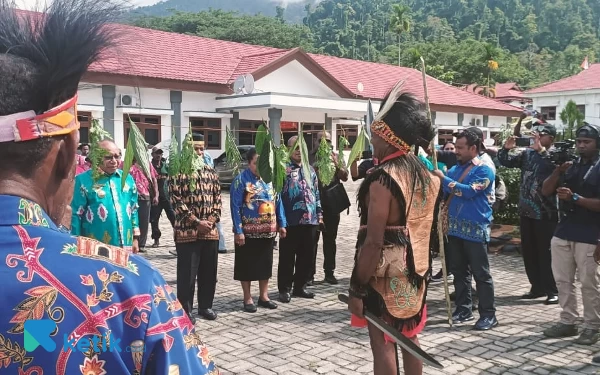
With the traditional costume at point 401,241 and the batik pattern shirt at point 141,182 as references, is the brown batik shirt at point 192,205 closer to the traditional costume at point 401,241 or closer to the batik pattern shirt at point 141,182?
the traditional costume at point 401,241

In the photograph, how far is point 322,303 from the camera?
6.33m

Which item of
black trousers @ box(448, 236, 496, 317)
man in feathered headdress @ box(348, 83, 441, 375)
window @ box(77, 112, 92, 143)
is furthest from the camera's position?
black trousers @ box(448, 236, 496, 317)

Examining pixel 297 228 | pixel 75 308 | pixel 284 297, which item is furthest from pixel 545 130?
pixel 75 308

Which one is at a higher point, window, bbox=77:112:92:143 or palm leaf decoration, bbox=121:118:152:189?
window, bbox=77:112:92:143

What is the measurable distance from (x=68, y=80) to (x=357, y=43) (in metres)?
90.1

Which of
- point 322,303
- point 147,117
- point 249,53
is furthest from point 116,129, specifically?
point 322,303

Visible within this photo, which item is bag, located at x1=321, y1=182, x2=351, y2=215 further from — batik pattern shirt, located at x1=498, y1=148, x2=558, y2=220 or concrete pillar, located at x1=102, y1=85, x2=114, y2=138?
concrete pillar, located at x1=102, y1=85, x2=114, y2=138

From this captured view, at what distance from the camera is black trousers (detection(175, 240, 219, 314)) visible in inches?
219

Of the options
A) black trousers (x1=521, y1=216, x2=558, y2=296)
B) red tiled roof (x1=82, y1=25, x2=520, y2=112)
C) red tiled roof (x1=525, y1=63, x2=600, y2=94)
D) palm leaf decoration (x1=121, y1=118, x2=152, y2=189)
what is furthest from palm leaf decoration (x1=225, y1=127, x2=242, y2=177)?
red tiled roof (x1=525, y1=63, x2=600, y2=94)

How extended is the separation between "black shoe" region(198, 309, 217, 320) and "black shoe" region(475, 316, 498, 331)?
2.55 m

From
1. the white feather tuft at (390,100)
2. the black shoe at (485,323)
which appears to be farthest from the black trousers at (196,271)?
the white feather tuft at (390,100)

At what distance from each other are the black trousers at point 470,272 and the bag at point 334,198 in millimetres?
1750

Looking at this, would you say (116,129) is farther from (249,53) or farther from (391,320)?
(391,320)

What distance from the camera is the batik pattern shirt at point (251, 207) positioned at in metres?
5.93
